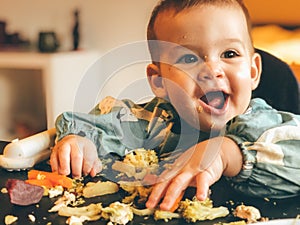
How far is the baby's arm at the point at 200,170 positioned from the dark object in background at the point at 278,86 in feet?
1.42

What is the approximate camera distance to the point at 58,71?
257 cm

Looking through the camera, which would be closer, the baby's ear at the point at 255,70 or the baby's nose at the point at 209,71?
the baby's nose at the point at 209,71

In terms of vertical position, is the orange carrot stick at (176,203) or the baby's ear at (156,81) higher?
the baby's ear at (156,81)

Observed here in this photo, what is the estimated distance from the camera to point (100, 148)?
0.81 metres

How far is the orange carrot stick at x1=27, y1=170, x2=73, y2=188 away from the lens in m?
0.69

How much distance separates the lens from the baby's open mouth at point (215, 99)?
2.58 feet

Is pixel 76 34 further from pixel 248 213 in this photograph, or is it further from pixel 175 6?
pixel 248 213

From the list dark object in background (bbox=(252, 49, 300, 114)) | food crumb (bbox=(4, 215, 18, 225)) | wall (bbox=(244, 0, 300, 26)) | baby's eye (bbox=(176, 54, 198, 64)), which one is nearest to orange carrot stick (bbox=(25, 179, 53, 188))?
food crumb (bbox=(4, 215, 18, 225))

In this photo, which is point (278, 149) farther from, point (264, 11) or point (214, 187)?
point (264, 11)

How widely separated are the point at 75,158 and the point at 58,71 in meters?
1.88

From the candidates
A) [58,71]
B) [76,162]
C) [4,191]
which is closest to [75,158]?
[76,162]

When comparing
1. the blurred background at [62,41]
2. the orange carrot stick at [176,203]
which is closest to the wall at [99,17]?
the blurred background at [62,41]

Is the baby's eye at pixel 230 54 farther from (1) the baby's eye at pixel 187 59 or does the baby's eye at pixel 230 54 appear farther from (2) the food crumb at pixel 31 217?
(2) the food crumb at pixel 31 217

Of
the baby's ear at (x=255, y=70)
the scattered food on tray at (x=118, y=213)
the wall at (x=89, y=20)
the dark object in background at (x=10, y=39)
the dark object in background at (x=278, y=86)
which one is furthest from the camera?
the dark object in background at (x=10, y=39)
